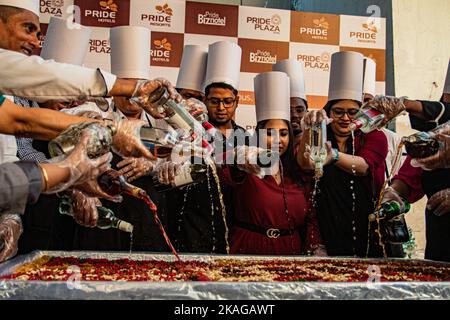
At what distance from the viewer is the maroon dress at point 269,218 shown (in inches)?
85.9

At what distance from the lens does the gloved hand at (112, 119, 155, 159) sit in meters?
1.62

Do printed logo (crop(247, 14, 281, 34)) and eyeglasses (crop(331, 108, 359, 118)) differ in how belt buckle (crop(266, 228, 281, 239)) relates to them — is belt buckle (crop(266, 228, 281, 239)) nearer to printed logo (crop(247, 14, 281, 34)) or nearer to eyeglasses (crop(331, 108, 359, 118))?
eyeglasses (crop(331, 108, 359, 118))

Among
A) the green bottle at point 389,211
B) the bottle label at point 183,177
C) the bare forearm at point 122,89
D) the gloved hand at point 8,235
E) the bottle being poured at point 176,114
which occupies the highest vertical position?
the bare forearm at point 122,89

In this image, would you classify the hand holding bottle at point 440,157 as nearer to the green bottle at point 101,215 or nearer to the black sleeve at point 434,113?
the black sleeve at point 434,113

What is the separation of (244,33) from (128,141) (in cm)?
220

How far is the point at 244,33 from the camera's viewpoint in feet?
11.8

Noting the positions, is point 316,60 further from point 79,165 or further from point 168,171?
point 79,165

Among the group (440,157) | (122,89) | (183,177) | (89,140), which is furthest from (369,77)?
(89,140)

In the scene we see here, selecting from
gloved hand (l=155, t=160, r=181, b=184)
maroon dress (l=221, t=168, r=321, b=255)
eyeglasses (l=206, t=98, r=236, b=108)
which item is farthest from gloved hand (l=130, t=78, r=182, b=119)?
eyeglasses (l=206, t=98, r=236, b=108)

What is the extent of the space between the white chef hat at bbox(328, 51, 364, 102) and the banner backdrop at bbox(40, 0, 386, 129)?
0.96 m

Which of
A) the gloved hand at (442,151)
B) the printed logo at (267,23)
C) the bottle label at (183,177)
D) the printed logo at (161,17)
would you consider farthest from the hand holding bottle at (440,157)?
the printed logo at (161,17)

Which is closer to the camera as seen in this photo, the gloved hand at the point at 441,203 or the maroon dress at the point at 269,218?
the gloved hand at the point at 441,203

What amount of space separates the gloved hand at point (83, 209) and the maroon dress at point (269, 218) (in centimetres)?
60
